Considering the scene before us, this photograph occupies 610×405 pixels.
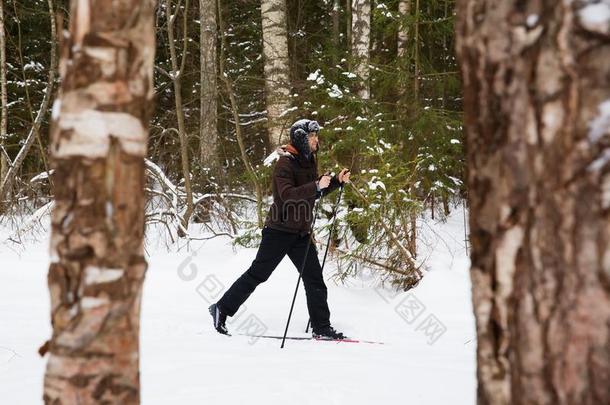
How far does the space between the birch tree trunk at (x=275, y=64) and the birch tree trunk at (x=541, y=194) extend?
824 cm

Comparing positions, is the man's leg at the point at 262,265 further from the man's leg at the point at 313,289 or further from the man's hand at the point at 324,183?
the man's hand at the point at 324,183

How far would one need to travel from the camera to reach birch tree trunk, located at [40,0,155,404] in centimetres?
181

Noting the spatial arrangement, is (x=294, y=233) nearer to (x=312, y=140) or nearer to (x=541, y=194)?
(x=312, y=140)

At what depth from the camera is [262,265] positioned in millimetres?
5418

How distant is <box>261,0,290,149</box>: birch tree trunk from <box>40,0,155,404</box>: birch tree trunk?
25.8 ft

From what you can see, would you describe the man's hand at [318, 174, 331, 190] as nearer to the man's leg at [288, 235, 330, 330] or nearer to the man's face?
the man's face

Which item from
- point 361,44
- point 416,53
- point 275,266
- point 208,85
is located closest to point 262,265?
point 275,266

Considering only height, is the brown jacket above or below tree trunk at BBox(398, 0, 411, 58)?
below

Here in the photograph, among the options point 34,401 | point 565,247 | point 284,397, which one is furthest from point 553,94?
point 34,401

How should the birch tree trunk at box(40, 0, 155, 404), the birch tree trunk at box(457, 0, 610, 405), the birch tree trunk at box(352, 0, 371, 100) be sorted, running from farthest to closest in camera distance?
the birch tree trunk at box(352, 0, 371, 100), the birch tree trunk at box(40, 0, 155, 404), the birch tree trunk at box(457, 0, 610, 405)

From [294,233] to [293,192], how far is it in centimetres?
42

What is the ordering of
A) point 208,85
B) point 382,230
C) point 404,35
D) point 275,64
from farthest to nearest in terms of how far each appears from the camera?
point 208,85 < point 275,64 < point 404,35 < point 382,230

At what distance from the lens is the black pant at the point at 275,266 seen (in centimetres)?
542

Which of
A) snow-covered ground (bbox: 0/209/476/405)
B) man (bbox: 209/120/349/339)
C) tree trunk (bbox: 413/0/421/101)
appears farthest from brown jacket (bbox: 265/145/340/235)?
tree trunk (bbox: 413/0/421/101)
